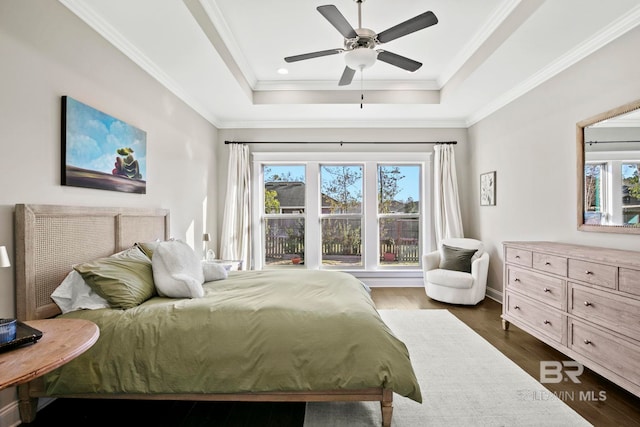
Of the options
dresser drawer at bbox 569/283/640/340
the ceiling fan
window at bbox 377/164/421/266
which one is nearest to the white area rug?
dresser drawer at bbox 569/283/640/340

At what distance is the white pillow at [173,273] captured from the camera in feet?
7.34

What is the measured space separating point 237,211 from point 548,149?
418cm

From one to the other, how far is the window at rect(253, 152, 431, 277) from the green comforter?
3.46 m

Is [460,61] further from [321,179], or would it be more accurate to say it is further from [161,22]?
[161,22]

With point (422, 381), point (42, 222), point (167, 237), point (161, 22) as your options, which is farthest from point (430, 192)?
point (42, 222)

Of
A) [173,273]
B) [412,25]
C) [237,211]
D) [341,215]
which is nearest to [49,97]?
[173,273]

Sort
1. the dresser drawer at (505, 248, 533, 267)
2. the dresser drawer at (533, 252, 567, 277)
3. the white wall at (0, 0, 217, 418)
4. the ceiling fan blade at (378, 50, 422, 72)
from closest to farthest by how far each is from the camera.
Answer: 1. the white wall at (0, 0, 217, 418)
2. the dresser drawer at (533, 252, 567, 277)
3. the ceiling fan blade at (378, 50, 422, 72)
4. the dresser drawer at (505, 248, 533, 267)

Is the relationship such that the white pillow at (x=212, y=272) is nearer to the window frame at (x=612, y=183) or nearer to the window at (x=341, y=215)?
the window at (x=341, y=215)

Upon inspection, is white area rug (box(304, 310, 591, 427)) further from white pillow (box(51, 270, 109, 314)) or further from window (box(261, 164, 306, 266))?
window (box(261, 164, 306, 266))

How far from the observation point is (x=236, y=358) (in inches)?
71.9

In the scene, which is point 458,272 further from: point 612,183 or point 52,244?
point 52,244

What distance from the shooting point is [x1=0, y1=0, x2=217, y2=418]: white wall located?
5.85ft

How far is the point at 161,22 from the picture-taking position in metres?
2.46

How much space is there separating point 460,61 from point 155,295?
3952mm
